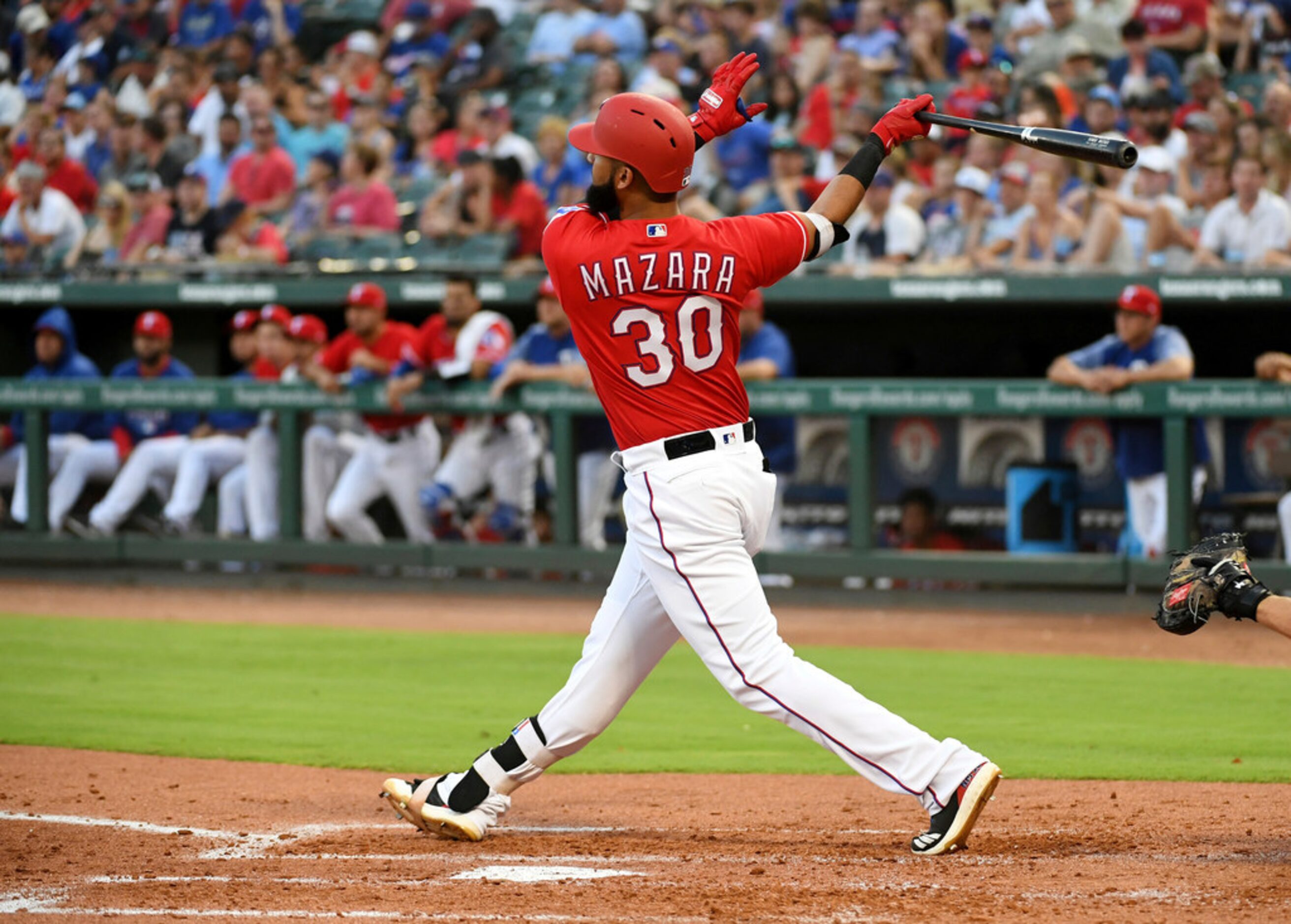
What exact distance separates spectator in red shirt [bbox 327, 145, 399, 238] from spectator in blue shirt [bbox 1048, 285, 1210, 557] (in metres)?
5.49

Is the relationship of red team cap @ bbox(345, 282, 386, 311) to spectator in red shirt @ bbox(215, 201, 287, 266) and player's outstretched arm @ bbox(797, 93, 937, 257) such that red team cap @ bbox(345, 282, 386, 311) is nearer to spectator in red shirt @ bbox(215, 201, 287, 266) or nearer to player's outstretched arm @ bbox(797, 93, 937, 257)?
spectator in red shirt @ bbox(215, 201, 287, 266)

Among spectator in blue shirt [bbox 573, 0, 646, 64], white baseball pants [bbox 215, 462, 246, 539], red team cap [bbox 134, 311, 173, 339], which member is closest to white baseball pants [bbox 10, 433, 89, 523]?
red team cap [bbox 134, 311, 173, 339]

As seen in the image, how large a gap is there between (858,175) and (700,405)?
70cm

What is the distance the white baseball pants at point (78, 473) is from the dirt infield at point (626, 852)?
566cm

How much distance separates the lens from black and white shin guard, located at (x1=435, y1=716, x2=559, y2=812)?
171 inches

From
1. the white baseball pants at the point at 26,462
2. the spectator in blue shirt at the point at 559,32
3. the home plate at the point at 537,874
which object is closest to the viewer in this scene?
the home plate at the point at 537,874

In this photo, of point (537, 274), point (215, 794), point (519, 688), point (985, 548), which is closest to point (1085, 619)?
point (985, 548)

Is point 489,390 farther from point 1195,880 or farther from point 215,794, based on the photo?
point 1195,880

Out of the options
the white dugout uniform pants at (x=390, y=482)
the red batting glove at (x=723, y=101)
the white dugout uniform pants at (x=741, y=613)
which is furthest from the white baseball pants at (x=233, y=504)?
the white dugout uniform pants at (x=741, y=613)

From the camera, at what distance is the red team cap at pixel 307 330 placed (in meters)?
10.9

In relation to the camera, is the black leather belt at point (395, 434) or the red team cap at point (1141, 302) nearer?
the red team cap at point (1141, 302)

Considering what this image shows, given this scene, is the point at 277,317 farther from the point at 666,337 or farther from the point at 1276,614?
the point at 1276,614

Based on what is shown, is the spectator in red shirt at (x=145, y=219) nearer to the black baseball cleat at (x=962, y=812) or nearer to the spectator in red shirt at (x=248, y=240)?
the spectator in red shirt at (x=248, y=240)

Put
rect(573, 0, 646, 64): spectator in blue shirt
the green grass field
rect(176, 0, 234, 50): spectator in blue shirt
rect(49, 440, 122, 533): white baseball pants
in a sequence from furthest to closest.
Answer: rect(176, 0, 234, 50): spectator in blue shirt
rect(573, 0, 646, 64): spectator in blue shirt
rect(49, 440, 122, 533): white baseball pants
the green grass field
